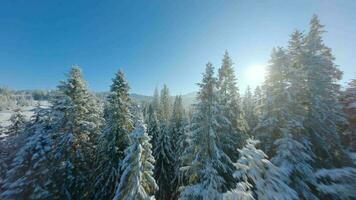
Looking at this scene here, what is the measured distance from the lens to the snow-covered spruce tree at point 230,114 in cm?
1772

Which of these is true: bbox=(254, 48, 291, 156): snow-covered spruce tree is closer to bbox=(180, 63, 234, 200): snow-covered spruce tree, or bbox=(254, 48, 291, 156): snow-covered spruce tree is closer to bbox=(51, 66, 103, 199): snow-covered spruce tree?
bbox=(180, 63, 234, 200): snow-covered spruce tree

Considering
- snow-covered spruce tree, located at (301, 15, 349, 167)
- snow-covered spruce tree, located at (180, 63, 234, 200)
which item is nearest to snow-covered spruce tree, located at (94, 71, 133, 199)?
snow-covered spruce tree, located at (180, 63, 234, 200)

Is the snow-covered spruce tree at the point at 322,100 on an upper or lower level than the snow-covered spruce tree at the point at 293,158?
upper

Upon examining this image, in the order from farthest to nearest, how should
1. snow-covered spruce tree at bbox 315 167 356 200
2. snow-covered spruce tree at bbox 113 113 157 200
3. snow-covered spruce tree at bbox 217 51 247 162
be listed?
snow-covered spruce tree at bbox 217 51 247 162 < snow-covered spruce tree at bbox 113 113 157 200 < snow-covered spruce tree at bbox 315 167 356 200

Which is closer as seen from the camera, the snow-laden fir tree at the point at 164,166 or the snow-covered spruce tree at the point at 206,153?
the snow-covered spruce tree at the point at 206,153

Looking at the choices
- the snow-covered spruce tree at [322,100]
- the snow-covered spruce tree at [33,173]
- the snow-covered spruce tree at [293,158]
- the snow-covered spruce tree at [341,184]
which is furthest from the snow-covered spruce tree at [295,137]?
the snow-covered spruce tree at [33,173]

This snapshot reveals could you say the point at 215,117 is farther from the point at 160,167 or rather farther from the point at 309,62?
the point at 160,167

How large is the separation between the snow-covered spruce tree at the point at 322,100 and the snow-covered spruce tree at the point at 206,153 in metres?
7.93

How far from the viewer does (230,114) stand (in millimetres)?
21250

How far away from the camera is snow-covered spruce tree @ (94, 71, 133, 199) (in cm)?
1992

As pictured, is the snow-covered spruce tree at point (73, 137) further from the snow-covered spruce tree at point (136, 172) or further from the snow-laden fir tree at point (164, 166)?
the snow-laden fir tree at point (164, 166)

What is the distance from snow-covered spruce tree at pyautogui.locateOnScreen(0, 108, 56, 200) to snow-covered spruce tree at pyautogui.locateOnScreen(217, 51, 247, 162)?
15010mm

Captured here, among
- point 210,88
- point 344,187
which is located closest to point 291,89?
point 210,88

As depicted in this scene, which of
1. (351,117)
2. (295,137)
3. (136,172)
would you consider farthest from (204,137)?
(351,117)
